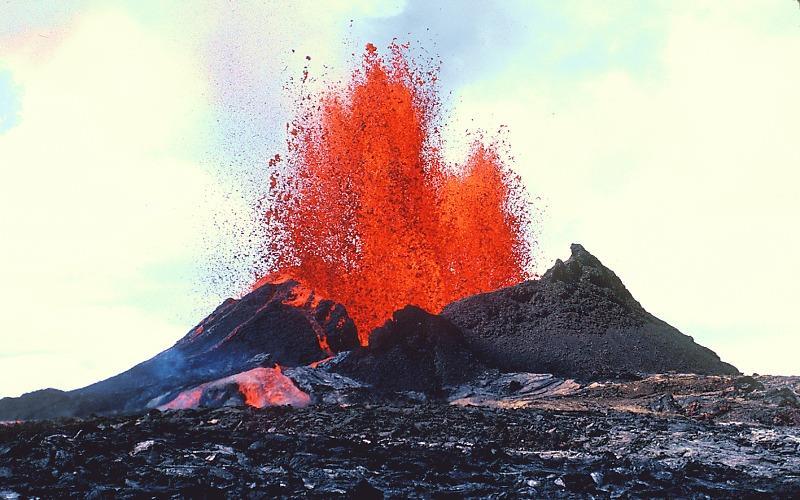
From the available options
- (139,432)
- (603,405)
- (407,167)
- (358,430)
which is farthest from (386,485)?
(407,167)

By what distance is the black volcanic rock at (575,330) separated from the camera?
23969 millimetres

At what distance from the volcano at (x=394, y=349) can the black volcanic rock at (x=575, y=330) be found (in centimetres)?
5

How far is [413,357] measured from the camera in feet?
75.9

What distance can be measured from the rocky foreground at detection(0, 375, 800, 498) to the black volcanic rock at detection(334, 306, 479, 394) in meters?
4.32

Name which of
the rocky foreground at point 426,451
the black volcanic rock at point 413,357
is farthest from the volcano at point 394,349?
the rocky foreground at point 426,451

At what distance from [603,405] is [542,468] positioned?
7977mm

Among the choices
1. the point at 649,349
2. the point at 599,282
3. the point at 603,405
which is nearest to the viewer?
the point at 603,405

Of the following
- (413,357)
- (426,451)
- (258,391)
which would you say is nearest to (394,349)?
(413,357)

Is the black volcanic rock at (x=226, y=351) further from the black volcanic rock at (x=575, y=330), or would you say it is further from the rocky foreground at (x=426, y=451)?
the rocky foreground at (x=426, y=451)

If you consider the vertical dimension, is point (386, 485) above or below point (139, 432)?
below

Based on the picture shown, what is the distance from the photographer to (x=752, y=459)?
1279 centimetres

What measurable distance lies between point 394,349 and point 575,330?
249 inches

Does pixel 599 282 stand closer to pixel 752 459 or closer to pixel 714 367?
pixel 714 367

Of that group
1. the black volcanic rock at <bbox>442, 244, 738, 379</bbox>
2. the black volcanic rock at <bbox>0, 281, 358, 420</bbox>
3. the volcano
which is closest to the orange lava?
the volcano
